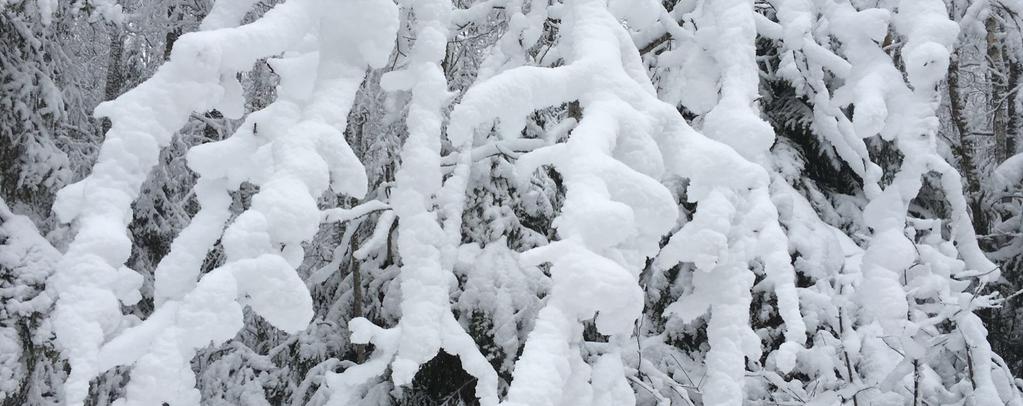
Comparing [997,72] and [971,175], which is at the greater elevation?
[971,175]

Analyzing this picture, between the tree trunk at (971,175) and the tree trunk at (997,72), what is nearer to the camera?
the tree trunk at (971,175)

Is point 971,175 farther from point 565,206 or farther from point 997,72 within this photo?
point 565,206

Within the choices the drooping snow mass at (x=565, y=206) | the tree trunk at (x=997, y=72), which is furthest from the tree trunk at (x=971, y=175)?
the drooping snow mass at (x=565, y=206)

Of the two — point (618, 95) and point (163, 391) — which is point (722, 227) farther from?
point (163, 391)

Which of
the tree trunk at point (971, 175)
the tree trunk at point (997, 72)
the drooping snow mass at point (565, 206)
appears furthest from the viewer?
the tree trunk at point (997, 72)

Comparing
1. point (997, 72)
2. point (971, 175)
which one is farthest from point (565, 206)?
point (997, 72)

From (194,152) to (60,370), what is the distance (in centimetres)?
498

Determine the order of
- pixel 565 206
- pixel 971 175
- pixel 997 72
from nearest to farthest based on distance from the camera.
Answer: pixel 565 206 < pixel 971 175 < pixel 997 72

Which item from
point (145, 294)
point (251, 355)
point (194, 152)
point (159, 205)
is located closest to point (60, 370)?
Result: point (145, 294)

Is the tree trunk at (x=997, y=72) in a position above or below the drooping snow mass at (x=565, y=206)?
below

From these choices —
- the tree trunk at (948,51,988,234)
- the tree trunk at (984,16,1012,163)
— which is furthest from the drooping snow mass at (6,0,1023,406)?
the tree trunk at (984,16,1012,163)

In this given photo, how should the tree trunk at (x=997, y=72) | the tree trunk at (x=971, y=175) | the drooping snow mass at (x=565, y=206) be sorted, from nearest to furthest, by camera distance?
1. the drooping snow mass at (x=565, y=206)
2. the tree trunk at (x=971, y=175)
3. the tree trunk at (x=997, y=72)

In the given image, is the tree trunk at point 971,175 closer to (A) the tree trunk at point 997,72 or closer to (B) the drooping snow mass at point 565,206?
(A) the tree trunk at point 997,72

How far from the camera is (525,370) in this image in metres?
0.98
